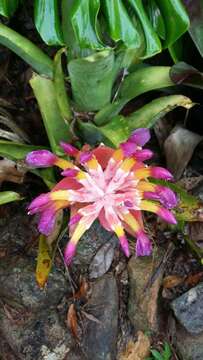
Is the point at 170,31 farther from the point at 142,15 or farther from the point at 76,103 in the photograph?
the point at 76,103

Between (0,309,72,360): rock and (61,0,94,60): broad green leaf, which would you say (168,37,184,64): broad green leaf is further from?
(0,309,72,360): rock

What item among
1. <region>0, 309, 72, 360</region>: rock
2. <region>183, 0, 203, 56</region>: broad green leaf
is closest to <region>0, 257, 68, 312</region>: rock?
<region>0, 309, 72, 360</region>: rock

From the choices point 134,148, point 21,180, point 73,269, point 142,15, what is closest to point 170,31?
point 142,15

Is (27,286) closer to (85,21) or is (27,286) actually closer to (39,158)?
(39,158)

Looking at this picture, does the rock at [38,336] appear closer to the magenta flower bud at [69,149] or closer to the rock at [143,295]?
the rock at [143,295]

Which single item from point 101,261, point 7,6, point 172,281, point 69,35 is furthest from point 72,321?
point 7,6

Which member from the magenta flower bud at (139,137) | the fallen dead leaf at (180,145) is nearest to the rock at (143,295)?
the fallen dead leaf at (180,145)
